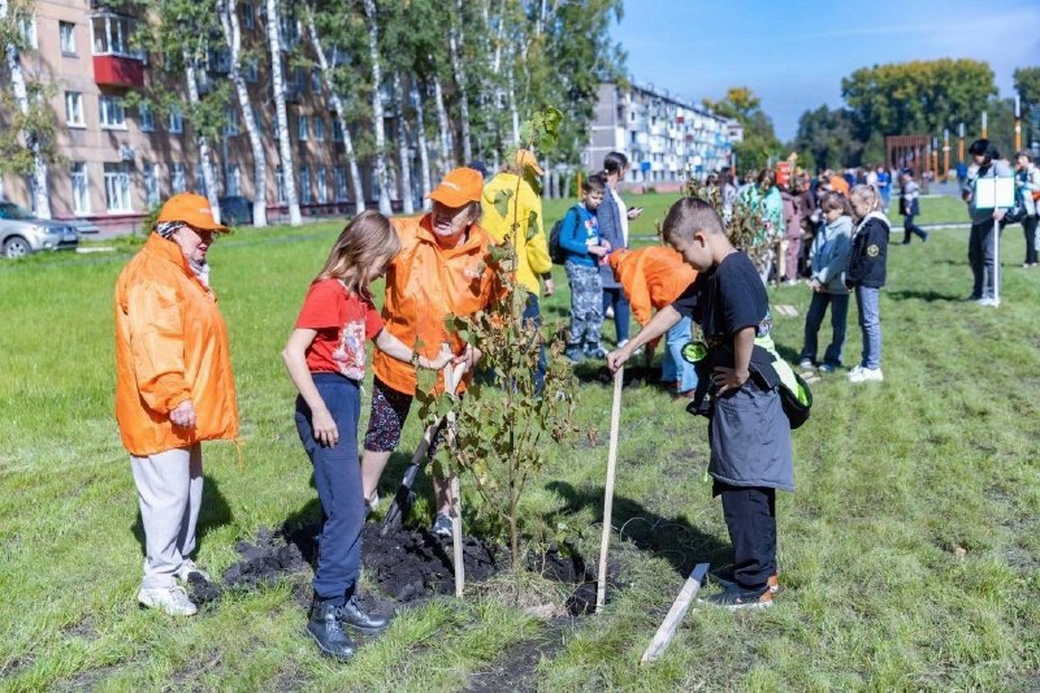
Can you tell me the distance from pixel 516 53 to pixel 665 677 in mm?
50281

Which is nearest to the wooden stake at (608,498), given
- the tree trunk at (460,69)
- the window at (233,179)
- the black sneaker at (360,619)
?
the black sneaker at (360,619)

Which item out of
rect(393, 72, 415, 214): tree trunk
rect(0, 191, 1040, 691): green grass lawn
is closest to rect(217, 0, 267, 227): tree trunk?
rect(393, 72, 415, 214): tree trunk

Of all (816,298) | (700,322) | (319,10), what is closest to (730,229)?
(816,298)

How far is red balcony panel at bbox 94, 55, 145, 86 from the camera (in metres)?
40.5

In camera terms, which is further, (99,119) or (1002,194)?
(99,119)

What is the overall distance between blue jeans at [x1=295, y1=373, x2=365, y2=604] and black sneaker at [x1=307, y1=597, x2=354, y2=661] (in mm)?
49

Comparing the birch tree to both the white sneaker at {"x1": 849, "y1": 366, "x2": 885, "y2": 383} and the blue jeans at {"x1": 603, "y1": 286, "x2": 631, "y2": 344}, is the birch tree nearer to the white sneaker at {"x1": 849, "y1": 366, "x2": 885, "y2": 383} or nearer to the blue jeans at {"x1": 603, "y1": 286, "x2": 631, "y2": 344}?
the blue jeans at {"x1": 603, "y1": 286, "x2": 631, "y2": 344}

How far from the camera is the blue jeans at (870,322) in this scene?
8.80 m

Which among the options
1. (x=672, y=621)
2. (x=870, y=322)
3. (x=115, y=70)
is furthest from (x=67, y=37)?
(x=672, y=621)

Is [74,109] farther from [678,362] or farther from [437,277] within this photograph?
[437,277]

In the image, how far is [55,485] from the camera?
6.39 m

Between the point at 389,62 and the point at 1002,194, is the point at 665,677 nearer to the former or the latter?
the point at 1002,194

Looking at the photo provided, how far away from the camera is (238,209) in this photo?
43.2 metres

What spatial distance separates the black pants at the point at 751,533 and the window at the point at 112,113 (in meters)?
41.8
